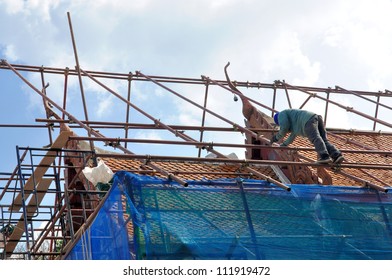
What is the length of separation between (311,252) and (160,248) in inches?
82.7

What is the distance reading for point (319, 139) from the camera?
12.8m

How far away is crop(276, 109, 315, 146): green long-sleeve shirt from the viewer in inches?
512

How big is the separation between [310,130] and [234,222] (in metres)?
2.36

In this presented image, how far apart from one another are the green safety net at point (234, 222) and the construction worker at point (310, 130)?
0.66 metres

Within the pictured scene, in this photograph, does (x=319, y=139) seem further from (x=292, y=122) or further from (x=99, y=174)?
(x=99, y=174)

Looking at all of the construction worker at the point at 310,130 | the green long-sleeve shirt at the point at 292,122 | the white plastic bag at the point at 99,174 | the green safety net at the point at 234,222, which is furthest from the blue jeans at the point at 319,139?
the white plastic bag at the point at 99,174

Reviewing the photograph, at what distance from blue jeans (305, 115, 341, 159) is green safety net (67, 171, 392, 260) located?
2.30 feet

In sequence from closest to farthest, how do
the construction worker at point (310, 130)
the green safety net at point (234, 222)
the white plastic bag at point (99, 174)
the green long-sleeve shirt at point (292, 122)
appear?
the green safety net at point (234, 222) < the construction worker at point (310, 130) < the green long-sleeve shirt at point (292, 122) < the white plastic bag at point (99, 174)

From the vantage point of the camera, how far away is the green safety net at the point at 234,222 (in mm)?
10836

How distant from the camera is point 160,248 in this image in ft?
34.8

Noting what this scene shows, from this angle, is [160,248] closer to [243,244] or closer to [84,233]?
[243,244]

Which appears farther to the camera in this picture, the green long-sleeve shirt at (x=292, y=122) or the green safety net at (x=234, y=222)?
the green long-sleeve shirt at (x=292, y=122)

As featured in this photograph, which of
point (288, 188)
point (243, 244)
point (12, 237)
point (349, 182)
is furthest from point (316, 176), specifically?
point (12, 237)

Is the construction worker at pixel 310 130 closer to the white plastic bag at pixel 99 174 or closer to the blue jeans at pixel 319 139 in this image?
the blue jeans at pixel 319 139
